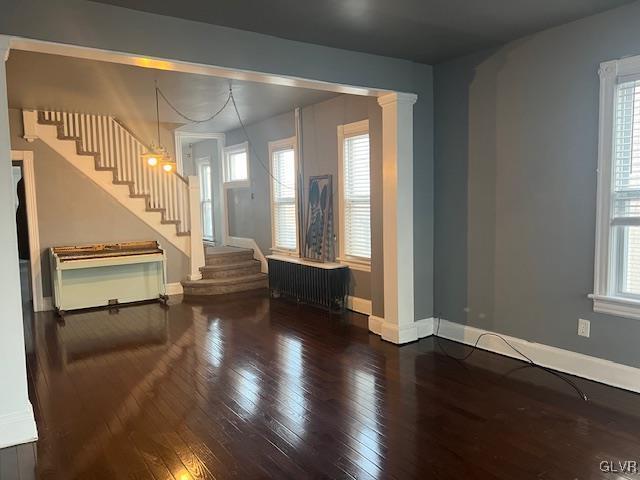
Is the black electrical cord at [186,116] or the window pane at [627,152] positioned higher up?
the black electrical cord at [186,116]

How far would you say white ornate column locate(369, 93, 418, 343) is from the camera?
14.2 feet

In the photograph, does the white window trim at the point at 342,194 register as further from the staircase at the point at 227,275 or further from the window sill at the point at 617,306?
the window sill at the point at 617,306

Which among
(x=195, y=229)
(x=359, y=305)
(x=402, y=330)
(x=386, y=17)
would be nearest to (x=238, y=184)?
(x=195, y=229)

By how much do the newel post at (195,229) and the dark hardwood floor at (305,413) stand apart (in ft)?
8.07

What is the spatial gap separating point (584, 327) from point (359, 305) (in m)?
2.68

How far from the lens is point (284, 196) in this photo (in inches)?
279

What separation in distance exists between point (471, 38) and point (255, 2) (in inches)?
69.9

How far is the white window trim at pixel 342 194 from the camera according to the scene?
550 centimetres

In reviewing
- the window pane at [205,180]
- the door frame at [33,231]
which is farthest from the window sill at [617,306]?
the window pane at [205,180]

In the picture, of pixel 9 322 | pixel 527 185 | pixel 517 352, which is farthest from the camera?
pixel 517 352

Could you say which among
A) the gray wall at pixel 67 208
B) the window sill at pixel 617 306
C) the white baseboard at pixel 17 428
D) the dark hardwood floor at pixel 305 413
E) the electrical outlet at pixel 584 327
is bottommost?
the dark hardwood floor at pixel 305 413

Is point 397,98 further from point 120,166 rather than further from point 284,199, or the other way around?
point 120,166

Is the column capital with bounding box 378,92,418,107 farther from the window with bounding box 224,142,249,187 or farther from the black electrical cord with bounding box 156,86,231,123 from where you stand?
the window with bounding box 224,142,249,187

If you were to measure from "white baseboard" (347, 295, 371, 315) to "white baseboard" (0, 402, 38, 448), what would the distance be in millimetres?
3606
